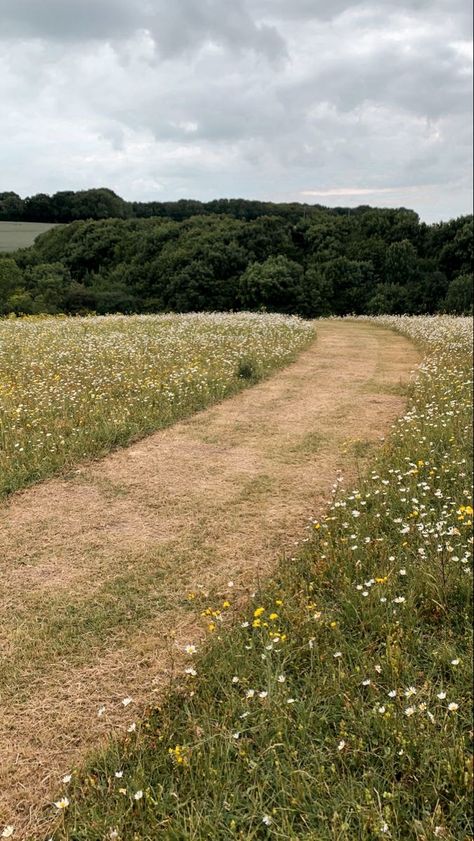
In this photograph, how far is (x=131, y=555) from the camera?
5.27 metres

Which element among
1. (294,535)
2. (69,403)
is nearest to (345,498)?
(294,535)

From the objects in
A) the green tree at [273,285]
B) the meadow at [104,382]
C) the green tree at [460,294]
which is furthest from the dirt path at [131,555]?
the green tree at [460,294]

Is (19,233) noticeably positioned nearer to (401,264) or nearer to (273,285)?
(273,285)

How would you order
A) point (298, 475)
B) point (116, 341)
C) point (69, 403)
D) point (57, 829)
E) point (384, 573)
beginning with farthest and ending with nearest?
point (116, 341) < point (69, 403) < point (298, 475) < point (384, 573) < point (57, 829)

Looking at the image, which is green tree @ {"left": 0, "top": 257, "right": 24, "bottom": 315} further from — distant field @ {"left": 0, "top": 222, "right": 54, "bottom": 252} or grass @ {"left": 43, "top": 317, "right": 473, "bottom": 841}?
grass @ {"left": 43, "top": 317, "right": 473, "bottom": 841}

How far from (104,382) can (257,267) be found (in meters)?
39.5

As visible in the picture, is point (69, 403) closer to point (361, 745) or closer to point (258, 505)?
point (258, 505)

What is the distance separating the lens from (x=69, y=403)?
31.8 ft

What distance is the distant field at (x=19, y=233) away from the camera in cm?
4688

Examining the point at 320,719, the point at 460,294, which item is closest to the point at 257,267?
the point at 460,294

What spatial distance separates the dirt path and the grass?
0.29 metres

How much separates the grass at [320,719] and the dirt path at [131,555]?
0.29m

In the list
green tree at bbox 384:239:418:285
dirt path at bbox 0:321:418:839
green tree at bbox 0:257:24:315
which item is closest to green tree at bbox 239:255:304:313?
green tree at bbox 384:239:418:285

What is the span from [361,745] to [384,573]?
5.43ft
